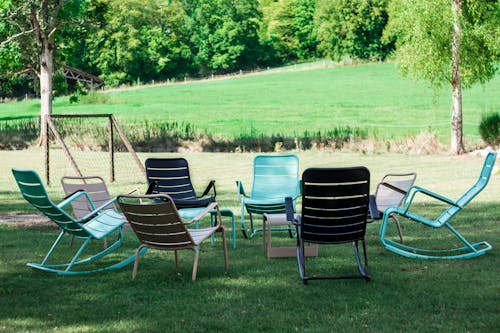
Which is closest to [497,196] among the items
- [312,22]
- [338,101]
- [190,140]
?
[190,140]

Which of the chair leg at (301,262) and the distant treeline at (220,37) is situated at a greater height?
the distant treeline at (220,37)

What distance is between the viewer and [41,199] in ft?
26.1

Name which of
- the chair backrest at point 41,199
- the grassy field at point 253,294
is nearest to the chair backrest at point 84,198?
the grassy field at point 253,294

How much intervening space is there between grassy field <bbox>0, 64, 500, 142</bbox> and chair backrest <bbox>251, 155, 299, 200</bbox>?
24137 mm

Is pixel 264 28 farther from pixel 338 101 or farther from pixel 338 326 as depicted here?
pixel 338 326

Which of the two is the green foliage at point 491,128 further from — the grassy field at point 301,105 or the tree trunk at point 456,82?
the grassy field at point 301,105

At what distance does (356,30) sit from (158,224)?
262ft

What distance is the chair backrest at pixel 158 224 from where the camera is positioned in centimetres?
726

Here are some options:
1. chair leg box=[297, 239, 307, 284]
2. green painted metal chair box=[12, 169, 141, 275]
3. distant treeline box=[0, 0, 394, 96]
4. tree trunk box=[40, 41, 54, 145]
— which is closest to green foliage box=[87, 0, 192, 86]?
distant treeline box=[0, 0, 394, 96]

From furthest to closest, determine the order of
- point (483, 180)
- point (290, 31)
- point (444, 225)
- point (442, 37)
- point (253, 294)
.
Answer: point (290, 31)
point (442, 37)
point (483, 180)
point (444, 225)
point (253, 294)

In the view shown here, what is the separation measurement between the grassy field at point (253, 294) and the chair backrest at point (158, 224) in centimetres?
34

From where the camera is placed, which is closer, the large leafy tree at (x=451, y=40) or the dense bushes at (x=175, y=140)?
the large leafy tree at (x=451, y=40)

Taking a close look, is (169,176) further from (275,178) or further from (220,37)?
(220,37)

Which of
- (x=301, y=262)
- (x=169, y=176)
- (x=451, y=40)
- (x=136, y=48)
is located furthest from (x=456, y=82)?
(x=136, y=48)
